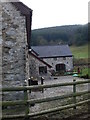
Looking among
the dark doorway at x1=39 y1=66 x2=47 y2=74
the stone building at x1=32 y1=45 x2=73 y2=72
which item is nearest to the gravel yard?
the dark doorway at x1=39 y1=66 x2=47 y2=74

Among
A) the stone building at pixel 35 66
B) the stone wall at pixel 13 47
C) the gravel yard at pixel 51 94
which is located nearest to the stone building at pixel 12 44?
the stone wall at pixel 13 47

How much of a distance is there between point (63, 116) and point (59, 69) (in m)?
40.1

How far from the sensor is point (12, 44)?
10.4m

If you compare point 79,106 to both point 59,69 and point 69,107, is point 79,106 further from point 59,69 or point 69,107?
point 59,69

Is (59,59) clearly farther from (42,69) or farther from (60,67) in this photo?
(42,69)

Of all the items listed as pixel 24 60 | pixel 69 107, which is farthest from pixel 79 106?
pixel 24 60

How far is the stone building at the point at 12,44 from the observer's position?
10.2m

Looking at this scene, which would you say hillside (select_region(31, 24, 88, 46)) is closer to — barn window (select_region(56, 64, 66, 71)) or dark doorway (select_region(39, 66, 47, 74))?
barn window (select_region(56, 64, 66, 71))

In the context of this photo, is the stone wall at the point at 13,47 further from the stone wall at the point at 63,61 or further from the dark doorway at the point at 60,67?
the dark doorway at the point at 60,67

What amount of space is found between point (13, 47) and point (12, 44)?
13 centimetres

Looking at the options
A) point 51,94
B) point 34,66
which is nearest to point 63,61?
point 34,66

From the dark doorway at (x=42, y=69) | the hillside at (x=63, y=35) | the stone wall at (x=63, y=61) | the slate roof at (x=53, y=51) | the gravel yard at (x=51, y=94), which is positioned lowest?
the gravel yard at (x=51, y=94)

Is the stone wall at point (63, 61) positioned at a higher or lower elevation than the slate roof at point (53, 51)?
lower

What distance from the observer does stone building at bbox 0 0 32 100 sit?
10250mm
